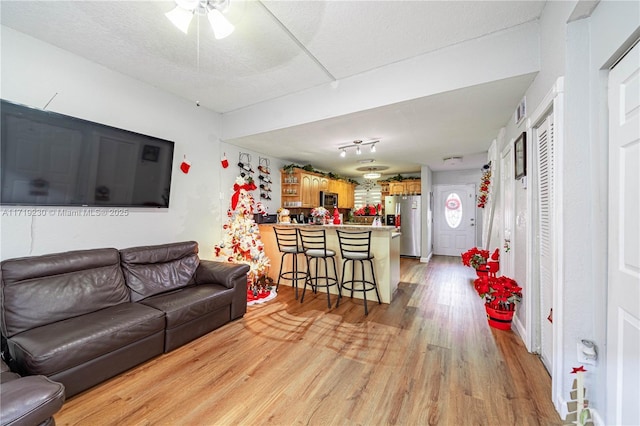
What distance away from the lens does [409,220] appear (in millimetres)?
6723

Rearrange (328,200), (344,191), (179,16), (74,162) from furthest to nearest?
1. (344,191)
2. (328,200)
3. (74,162)
4. (179,16)

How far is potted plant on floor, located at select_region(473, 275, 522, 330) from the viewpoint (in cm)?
267

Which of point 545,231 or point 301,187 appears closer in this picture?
point 545,231

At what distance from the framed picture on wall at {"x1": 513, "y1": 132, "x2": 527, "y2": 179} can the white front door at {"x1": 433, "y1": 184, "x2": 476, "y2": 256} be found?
15.6 ft

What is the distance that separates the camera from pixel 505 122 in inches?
128

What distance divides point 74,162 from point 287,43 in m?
2.30

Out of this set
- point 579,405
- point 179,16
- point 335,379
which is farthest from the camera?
point 335,379

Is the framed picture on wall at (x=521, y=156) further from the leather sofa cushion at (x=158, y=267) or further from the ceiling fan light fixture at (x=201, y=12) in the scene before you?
the leather sofa cushion at (x=158, y=267)

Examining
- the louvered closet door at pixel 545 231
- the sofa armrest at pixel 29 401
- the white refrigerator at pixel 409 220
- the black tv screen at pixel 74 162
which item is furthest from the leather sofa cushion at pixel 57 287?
the white refrigerator at pixel 409 220

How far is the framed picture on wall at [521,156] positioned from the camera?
234 cm

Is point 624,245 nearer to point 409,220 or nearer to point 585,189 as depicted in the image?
point 585,189

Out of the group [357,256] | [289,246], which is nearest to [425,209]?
[357,256]

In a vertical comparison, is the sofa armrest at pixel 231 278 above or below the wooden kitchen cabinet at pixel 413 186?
below

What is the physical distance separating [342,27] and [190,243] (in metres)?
2.95
